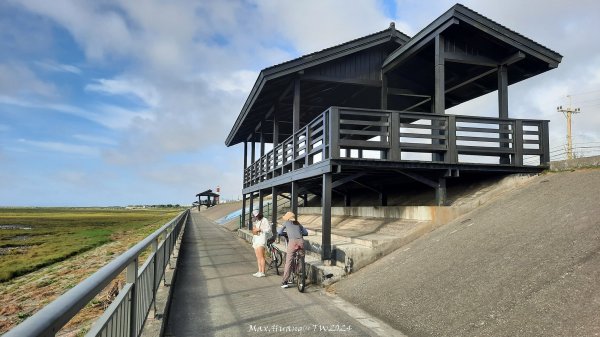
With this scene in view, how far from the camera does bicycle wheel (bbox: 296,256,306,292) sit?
8.42 metres

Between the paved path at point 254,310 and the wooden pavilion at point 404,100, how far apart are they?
2.23 metres

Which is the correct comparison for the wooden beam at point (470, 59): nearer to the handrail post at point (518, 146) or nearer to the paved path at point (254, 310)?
the handrail post at point (518, 146)

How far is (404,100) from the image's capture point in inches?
691

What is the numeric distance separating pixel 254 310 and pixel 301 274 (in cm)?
185

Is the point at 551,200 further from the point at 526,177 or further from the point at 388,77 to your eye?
the point at 388,77

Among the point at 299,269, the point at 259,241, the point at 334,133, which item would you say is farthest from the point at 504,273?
the point at 259,241

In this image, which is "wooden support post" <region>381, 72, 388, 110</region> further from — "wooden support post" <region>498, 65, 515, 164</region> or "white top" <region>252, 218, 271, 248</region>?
"white top" <region>252, 218, 271, 248</region>

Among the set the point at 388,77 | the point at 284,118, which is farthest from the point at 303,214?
the point at 388,77

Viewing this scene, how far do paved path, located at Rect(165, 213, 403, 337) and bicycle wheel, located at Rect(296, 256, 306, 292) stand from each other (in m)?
0.15

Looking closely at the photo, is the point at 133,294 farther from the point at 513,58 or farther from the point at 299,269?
→ the point at 513,58

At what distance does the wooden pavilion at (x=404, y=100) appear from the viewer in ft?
34.5

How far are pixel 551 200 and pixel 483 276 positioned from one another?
310 centimetres

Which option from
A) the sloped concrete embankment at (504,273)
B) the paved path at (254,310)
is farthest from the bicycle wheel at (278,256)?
the sloped concrete embankment at (504,273)

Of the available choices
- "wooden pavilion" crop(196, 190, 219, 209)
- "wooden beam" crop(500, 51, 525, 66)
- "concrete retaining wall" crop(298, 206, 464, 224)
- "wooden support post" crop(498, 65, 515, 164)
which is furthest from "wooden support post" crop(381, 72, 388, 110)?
"wooden pavilion" crop(196, 190, 219, 209)
